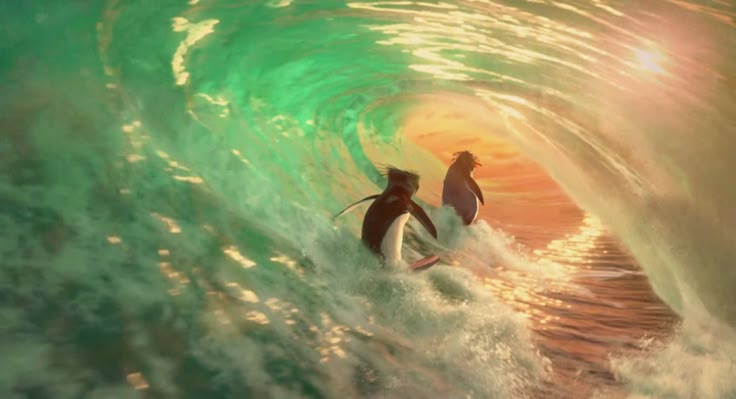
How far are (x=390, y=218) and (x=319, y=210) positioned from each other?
0.86 metres

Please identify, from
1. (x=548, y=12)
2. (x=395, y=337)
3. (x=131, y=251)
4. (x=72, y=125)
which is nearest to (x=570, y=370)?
(x=395, y=337)

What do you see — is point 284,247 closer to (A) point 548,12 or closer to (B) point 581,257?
(A) point 548,12

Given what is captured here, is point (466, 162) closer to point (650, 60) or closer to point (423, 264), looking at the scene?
point (423, 264)

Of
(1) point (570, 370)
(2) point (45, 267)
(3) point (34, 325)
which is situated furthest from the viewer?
(1) point (570, 370)

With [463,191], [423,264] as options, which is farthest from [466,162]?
[423,264]

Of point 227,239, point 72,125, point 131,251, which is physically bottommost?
point 227,239

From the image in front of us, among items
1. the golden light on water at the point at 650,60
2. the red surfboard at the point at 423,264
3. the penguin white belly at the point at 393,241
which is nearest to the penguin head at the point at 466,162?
the penguin white belly at the point at 393,241

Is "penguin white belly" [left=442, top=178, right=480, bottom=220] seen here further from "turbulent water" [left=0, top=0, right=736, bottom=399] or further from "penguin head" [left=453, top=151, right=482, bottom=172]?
"turbulent water" [left=0, top=0, right=736, bottom=399]

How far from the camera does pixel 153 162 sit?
4309 millimetres

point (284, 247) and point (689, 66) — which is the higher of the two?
point (689, 66)

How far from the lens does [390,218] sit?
5.62m

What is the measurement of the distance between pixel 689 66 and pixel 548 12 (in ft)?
3.78

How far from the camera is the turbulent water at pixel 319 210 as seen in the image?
2.93 meters

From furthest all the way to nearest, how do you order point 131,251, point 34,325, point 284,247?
1. point 284,247
2. point 131,251
3. point 34,325
